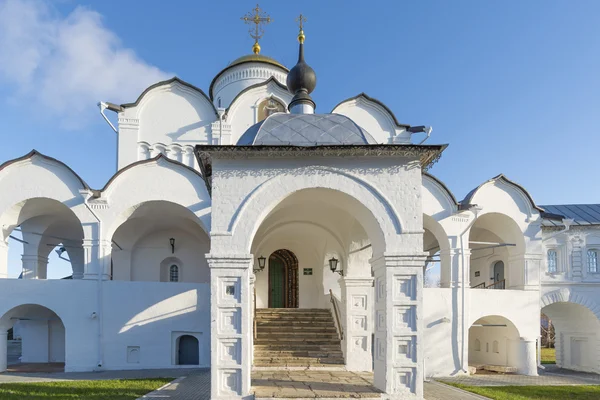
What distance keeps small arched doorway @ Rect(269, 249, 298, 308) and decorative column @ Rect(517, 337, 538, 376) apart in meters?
6.66

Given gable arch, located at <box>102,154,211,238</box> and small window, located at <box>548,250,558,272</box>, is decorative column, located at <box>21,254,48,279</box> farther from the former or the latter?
small window, located at <box>548,250,558,272</box>

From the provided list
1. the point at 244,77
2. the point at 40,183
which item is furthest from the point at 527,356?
the point at 40,183

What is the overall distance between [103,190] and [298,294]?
21.7 ft

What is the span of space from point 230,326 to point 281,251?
8.01 metres

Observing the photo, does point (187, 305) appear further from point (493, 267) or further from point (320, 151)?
point (493, 267)

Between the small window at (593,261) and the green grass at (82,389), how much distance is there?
12673mm

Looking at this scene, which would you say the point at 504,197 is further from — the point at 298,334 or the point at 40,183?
the point at 40,183

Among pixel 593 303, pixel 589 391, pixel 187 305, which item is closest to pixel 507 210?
pixel 593 303

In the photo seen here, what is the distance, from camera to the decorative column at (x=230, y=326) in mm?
6250

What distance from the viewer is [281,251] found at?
14.4 m

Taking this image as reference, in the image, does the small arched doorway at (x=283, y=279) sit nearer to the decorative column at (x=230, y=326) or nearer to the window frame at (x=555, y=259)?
the window frame at (x=555, y=259)

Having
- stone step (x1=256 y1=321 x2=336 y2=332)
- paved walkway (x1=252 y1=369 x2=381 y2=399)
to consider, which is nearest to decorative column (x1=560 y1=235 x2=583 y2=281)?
stone step (x1=256 y1=321 x2=336 y2=332)

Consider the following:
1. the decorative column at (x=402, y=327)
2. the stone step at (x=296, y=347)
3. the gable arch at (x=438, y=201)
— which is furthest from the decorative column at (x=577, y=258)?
the decorative column at (x=402, y=327)

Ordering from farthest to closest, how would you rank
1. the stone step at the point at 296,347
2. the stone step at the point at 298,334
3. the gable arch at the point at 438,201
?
the gable arch at the point at 438,201, the stone step at the point at 298,334, the stone step at the point at 296,347
